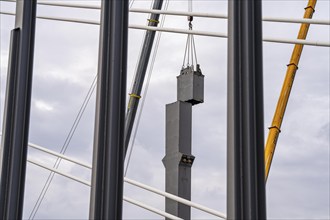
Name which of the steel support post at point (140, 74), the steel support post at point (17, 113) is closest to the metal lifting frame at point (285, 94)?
the steel support post at point (140, 74)

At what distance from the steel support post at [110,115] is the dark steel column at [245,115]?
495 millimetres

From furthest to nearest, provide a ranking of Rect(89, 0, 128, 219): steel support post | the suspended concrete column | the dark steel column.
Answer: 1. the suspended concrete column
2. Rect(89, 0, 128, 219): steel support post
3. the dark steel column

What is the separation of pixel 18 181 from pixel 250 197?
3.69ft

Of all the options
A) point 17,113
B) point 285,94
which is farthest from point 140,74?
point 17,113

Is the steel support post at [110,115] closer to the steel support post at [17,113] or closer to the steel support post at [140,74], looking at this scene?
the steel support post at [17,113]

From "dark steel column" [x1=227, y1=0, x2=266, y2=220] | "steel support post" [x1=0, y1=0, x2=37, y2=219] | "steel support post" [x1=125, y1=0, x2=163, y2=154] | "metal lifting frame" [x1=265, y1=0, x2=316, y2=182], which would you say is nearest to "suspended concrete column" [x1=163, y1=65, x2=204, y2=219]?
"steel support post" [x1=125, y1=0, x2=163, y2=154]

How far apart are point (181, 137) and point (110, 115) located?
6799mm

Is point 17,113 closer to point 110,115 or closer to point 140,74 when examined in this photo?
point 110,115

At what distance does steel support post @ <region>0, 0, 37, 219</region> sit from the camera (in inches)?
116

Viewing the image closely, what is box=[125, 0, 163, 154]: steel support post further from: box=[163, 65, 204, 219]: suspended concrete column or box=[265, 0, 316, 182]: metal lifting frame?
box=[265, 0, 316, 182]: metal lifting frame

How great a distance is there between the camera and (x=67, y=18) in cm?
721

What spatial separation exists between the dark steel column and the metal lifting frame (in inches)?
375

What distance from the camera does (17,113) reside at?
3.04 meters

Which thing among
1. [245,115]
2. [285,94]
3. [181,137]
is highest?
[285,94]
